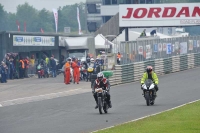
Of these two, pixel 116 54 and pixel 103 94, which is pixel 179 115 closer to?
pixel 103 94

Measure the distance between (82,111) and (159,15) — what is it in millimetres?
30202

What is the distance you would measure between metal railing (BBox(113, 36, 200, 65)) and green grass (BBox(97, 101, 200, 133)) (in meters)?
17.7

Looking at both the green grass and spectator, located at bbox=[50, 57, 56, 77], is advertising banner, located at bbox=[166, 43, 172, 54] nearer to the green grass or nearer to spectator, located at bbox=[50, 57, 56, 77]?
spectator, located at bbox=[50, 57, 56, 77]

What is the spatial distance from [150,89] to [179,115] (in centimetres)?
491

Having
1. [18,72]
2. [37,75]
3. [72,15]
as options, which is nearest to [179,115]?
[18,72]

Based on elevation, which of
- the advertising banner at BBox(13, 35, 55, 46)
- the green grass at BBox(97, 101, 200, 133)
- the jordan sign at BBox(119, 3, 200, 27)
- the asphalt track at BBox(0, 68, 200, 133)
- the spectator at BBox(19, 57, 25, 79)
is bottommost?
the asphalt track at BBox(0, 68, 200, 133)

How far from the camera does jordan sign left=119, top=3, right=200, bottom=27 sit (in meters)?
49.3

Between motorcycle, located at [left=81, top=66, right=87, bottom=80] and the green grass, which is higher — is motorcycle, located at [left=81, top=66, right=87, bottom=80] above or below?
above

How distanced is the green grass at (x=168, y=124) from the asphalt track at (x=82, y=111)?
880 mm

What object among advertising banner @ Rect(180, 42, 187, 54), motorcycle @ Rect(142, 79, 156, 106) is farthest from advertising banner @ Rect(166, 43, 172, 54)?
motorcycle @ Rect(142, 79, 156, 106)

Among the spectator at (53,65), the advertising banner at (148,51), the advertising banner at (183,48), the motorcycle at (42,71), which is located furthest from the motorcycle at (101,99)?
the motorcycle at (42,71)

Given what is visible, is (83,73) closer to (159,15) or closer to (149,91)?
(159,15)

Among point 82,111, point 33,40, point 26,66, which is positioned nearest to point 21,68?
point 26,66

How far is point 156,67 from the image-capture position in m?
39.4
